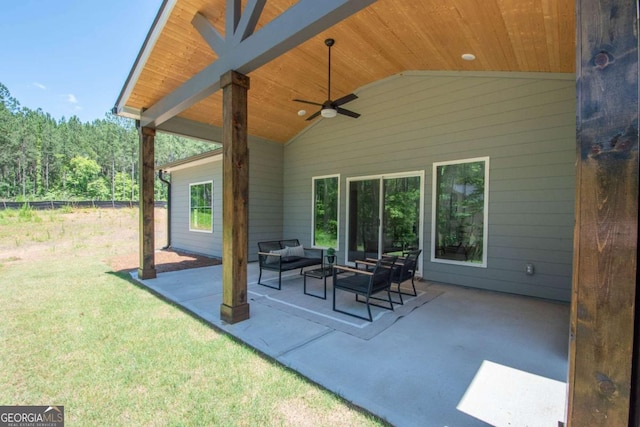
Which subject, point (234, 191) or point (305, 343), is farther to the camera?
point (234, 191)

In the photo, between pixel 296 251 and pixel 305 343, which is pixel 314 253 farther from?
pixel 305 343

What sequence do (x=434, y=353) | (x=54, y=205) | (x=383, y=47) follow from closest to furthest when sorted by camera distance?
(x=434, y=353), (x=383, y=47), (x=54, y=205)

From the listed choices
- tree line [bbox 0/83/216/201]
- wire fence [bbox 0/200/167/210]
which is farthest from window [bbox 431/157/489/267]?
tree line [bbox 0/83/216/201]

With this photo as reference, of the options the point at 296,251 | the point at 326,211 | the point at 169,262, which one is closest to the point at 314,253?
the point at 296,251

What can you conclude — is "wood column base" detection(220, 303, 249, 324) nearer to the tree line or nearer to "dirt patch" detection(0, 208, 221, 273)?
"dirt patch" detection(0, 208, 221, 273)

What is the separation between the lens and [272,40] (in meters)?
2.85

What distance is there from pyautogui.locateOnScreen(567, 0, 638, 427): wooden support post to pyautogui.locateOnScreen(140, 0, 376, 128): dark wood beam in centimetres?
164

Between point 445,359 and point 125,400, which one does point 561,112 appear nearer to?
point 445,359

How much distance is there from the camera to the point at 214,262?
7.63m

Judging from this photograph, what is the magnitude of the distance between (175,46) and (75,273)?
16.7 ft

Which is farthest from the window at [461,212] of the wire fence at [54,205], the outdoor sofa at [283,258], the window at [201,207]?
the wire fence at [54,205]

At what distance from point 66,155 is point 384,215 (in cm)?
4190

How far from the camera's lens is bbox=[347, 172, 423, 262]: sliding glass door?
5.76m

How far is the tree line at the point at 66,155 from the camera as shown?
29.4 meters
